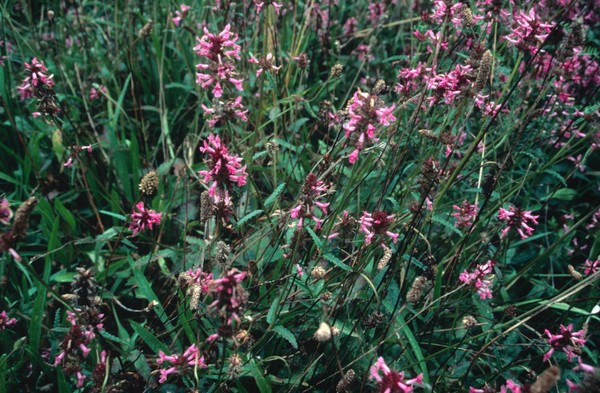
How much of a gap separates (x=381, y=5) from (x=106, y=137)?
213 centimetres

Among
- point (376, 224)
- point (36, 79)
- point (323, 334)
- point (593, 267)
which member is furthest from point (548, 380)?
point (36, 79)

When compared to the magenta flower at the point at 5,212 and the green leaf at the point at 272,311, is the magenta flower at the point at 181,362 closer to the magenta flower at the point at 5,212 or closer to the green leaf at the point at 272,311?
the green leaf at the point at 272,311

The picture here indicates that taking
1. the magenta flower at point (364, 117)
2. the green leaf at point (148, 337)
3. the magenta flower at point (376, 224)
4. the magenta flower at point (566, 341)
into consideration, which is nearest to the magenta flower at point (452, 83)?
the magenta flower at point (364, 117)

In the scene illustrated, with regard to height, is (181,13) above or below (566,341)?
above

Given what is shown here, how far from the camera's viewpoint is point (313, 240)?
2115 mm

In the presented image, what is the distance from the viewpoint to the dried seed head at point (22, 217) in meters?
1.29

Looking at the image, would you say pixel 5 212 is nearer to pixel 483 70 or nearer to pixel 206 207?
pixel 206 207

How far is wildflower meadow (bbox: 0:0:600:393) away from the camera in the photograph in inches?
71.0

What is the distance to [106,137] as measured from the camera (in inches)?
129

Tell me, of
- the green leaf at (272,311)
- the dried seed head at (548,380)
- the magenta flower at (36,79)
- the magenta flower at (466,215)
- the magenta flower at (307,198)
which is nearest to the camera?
the dried seed head at (548,380)

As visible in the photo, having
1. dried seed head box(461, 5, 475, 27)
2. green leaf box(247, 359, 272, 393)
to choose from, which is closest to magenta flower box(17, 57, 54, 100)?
green leaf box(247, 359, 272, 393)

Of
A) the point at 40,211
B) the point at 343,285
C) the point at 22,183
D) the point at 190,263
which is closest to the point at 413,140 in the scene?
the point at 343,285

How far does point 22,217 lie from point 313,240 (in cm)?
111

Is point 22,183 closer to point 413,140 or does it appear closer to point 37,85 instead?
point 37,85
